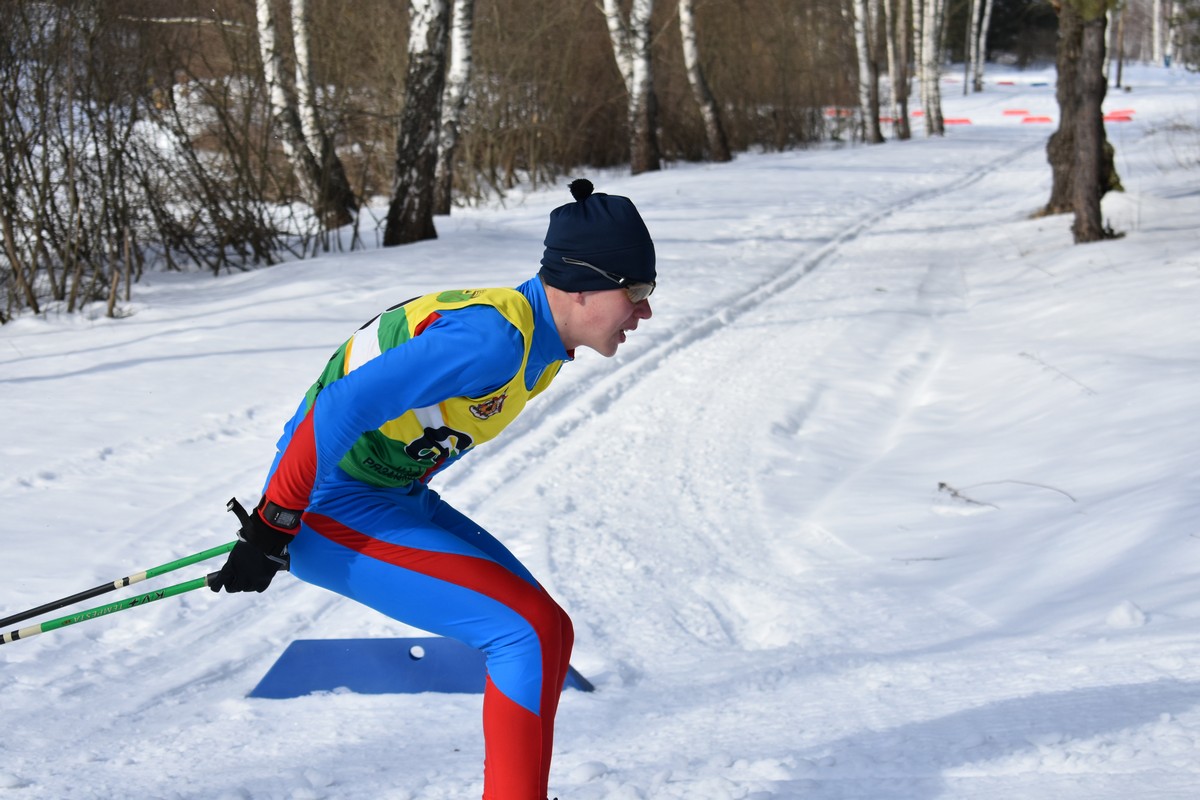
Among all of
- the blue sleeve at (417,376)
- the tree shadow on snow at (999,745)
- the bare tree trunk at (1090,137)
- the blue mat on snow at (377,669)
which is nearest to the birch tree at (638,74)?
the bare tree trunk at (1090,137)

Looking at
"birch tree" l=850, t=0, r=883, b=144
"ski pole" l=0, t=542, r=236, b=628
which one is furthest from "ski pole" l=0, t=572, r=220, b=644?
"birch tree" l=850, t=0, r=883, b=144

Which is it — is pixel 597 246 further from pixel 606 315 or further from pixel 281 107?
pixel 281 107

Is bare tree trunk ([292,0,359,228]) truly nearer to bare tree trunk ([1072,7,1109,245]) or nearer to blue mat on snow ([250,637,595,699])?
bare tree trunk ([1072,7,1109,245])

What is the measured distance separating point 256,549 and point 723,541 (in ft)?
9.43

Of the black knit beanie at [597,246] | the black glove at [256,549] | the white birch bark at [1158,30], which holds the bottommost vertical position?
the black glove at [256,549]

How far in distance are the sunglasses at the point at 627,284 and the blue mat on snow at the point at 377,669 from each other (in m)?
1.51

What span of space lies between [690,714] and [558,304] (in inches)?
61.4

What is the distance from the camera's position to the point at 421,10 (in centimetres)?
1188

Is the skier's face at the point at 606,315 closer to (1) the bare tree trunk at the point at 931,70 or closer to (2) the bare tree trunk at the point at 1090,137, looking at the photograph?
(2) the bare tree trunk at the point at 1090,137

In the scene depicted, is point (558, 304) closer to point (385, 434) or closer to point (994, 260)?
point (385, 434)

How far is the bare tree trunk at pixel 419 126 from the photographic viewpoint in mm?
11922

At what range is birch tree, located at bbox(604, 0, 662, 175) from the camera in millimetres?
20688

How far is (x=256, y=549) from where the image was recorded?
93.4 inches

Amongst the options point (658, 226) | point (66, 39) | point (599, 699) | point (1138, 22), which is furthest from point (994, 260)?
point (1138, 22)
